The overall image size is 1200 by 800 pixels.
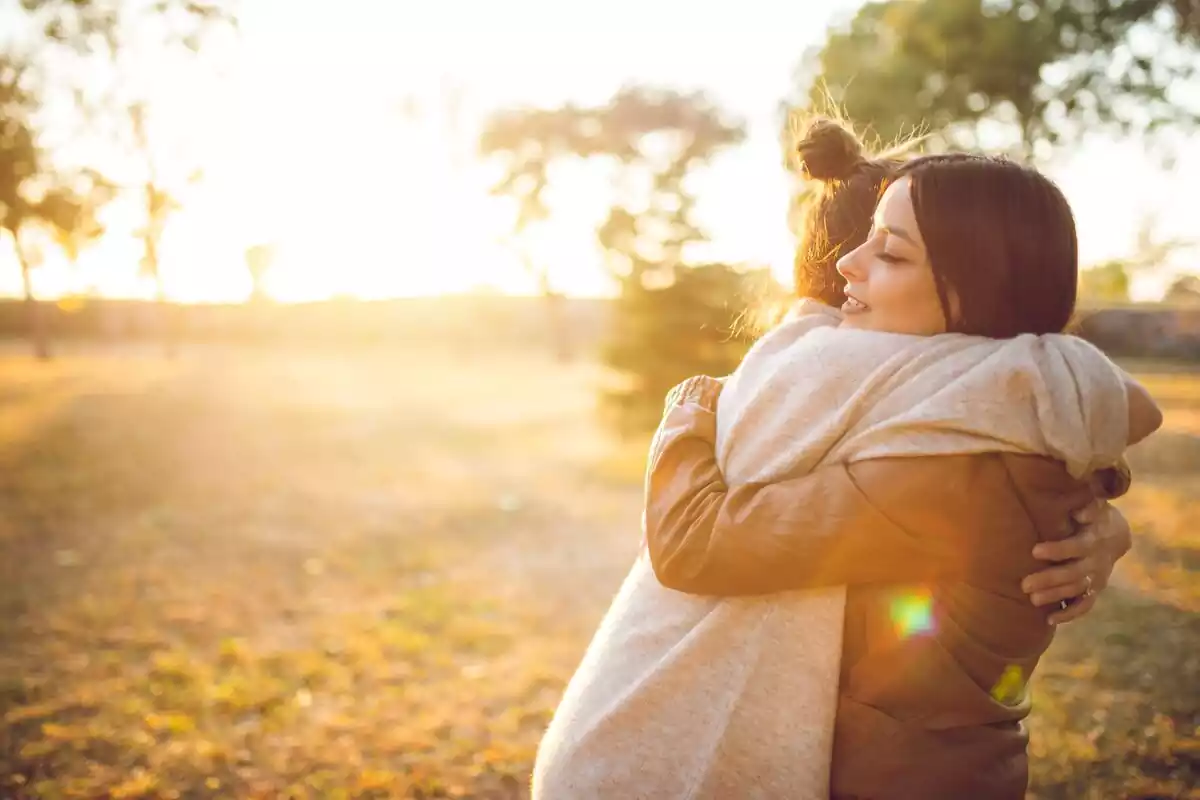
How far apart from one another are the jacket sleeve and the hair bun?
728 mm

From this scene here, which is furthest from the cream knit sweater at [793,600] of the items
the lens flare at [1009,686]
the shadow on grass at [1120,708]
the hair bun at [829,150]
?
the shadow on grass at [1120,708]

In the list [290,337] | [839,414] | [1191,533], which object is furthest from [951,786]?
[290,337]

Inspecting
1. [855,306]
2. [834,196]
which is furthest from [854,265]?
[834,196]

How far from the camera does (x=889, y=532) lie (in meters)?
1.22

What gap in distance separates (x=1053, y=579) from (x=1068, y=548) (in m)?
0.06

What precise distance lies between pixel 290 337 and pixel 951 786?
3252 cm

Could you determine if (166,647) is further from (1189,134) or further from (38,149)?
(1189,134)

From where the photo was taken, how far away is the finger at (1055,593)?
1.28 m

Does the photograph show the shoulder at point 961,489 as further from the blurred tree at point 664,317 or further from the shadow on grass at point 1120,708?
the blurred tree at point 664,317

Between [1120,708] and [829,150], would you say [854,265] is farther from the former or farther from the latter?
[1120,708]

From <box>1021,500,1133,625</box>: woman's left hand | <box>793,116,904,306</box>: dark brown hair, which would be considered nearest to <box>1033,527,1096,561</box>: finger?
<box>1021,500,1133,625</box>: woman's left hand

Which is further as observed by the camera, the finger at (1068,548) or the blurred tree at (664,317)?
the blurred tree at (664,317)

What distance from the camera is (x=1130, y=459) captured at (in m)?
11.9

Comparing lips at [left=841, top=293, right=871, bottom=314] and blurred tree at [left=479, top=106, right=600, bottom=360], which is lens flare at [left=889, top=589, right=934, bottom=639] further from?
blurred tree at [left=479, top=106, right=600, bottom=360]
